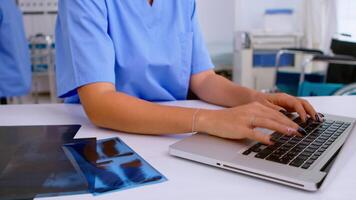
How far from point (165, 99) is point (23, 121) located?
366 millimetres

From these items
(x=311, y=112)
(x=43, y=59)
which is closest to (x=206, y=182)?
(x=311, y=112)

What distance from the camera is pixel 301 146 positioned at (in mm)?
608

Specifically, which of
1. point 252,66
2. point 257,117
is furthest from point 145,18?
point 252,66

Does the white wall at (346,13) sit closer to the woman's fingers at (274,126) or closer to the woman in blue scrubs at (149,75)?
the woman in blue scrubs at (149,75)

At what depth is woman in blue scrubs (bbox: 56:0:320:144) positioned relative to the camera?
0.67 m

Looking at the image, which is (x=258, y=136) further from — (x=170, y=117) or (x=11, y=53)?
(x=11, y=53)

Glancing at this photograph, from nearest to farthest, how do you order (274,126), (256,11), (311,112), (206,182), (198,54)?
1. (206,182)
2. (274,126)
3. (311,112)
4. (198,54)
5. (256,11)

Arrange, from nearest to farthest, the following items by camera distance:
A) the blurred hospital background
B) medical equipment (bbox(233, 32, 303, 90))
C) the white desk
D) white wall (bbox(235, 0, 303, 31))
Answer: the white desk
the blurred hospital background
medical equipment (bbox(233, 32, 303, 90))
white wall (bbox(235, 0, 303, 31))

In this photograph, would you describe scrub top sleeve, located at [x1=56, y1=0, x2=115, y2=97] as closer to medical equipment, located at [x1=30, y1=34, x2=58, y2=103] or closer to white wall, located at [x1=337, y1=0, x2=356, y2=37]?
medical equipment, located at [x1=30, y1=34, x2=58, y2=103]

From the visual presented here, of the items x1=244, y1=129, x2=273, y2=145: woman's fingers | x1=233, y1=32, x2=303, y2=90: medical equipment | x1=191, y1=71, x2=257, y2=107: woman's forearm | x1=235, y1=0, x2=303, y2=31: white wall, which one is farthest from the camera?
x1=235, y1=0, x2=303, y2=31: white wall

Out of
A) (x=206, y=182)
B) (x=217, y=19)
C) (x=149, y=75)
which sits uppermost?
(x=217, y=19)

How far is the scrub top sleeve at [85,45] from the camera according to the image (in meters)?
0.79

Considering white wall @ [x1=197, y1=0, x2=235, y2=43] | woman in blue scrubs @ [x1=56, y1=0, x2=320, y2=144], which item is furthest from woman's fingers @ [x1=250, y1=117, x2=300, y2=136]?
white wall @ [x1=197, y1=0, x2=235, y2=43]

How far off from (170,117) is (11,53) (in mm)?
1320
